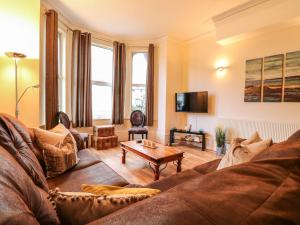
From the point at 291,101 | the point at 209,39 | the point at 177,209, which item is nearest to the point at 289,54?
the point at 291,101

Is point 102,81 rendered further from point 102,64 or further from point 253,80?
point 253,80

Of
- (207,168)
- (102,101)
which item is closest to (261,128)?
(207,168)

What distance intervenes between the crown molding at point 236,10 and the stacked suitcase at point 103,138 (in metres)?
3.54

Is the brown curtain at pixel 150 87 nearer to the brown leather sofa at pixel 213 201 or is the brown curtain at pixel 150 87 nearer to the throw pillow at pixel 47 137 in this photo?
the throw pillow at pixel 47 137

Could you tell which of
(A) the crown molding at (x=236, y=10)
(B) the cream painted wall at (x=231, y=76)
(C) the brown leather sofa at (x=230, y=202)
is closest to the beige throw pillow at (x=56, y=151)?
(C) the brown leather sofa at (x=230, y=202)

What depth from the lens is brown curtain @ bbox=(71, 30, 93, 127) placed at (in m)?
4.28

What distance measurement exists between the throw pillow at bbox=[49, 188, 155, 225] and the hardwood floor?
202 cm

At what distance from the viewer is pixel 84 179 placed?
1.61 meters

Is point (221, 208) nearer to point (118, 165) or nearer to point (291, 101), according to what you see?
point (118, 165)

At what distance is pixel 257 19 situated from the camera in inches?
130

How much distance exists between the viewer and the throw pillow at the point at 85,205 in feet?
2.08

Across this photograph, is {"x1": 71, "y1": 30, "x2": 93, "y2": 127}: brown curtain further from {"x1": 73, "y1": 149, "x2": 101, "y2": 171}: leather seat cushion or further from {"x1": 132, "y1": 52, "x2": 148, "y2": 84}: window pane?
{"x1": 73, "y1": 149, "x2": 101, "y2": 171}: leather seat cushion

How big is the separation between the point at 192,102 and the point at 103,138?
250cm

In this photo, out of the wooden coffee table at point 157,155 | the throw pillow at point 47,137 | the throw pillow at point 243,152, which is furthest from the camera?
the wooden coffee table at point 157,155
